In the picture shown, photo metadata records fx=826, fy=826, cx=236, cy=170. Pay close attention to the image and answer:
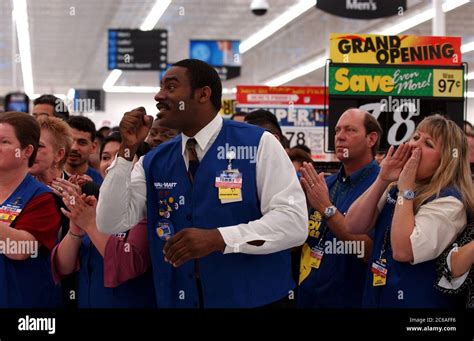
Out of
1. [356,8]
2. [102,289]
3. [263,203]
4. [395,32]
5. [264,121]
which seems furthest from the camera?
[395,32]

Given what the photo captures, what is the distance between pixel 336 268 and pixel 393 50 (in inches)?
83.8

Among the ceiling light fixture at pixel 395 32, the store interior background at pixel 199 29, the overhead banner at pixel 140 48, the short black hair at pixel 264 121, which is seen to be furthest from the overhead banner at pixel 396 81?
the overhead banner at pixel 140 48

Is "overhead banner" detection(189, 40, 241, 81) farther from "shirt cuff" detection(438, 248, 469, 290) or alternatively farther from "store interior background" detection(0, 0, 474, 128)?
"shirt cuff" detection(438, 248, 469, 290)

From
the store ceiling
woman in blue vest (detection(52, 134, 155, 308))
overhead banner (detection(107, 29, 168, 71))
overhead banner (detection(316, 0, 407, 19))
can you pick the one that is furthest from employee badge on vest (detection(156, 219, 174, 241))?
overhead banner (detection(107, 29, 168, 71))

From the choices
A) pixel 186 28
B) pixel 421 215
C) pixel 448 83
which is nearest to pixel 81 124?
pixel 448 83

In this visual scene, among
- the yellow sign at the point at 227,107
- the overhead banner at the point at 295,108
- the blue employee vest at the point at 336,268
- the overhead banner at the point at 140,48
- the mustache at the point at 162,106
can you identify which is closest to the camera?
the mustache at the point at 162,106

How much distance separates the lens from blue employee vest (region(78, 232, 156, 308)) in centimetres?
350

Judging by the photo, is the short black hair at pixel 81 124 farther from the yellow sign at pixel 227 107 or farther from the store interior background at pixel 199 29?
the store interior background at pixel 199 29

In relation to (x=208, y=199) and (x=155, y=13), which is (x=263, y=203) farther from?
(x=155, y=13)

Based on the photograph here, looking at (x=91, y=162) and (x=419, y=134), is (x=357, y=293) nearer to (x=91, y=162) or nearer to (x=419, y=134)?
(x=419, y=134)

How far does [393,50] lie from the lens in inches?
224

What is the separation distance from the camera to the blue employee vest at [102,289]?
3.50 m

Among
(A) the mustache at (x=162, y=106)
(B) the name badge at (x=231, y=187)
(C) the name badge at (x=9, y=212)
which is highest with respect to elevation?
(A) the mustache at (x=162, y=106)

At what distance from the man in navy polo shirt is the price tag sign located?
1288 millimetres
